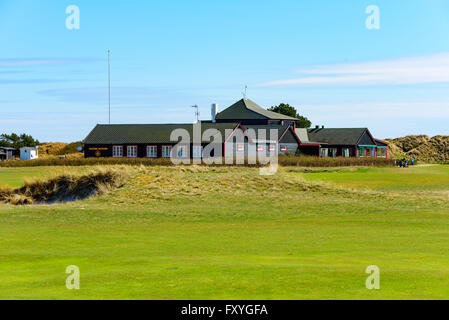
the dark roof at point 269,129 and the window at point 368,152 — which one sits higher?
the dark roof at point 269,129

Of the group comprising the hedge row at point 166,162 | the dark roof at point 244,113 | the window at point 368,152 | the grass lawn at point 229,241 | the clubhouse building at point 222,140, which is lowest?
the grass lawn at point 229,241

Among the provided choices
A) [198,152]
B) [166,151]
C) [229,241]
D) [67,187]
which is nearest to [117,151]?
[166,151]

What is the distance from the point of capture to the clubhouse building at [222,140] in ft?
300

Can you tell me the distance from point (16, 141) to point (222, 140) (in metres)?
72.0

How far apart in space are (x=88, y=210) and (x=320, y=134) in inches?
3423

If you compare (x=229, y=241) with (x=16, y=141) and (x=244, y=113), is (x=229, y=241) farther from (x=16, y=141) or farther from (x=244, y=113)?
(x=16, y=141)

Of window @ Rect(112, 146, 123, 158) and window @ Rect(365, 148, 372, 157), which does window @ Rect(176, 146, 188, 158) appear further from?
window @ Rect(365, 148, 372, 157)

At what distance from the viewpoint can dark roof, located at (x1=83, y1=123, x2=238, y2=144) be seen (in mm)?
93938

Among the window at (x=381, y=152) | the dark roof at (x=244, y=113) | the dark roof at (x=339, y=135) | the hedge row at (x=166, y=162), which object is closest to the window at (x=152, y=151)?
the hedge row at (x=166, y=162)

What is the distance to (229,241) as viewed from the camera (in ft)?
66.5

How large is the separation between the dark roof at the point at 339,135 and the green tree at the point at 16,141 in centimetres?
6790

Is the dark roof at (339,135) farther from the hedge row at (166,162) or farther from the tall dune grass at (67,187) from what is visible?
the tall dune grass at (67,187)

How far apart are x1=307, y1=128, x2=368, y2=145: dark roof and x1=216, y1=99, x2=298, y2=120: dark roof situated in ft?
20.6
